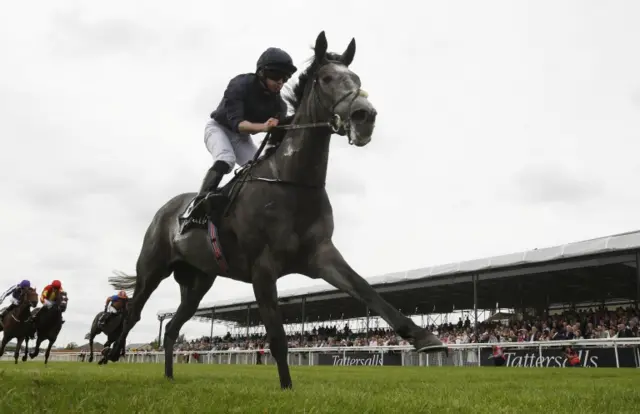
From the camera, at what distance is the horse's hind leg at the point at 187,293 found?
677 centimetres

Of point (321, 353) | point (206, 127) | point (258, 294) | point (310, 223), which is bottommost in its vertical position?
point (321, 353)

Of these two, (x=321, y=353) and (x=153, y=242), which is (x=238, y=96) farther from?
(x=321, y=353)

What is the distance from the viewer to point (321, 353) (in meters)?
23.4

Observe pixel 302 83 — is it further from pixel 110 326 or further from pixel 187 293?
pixel 110 326

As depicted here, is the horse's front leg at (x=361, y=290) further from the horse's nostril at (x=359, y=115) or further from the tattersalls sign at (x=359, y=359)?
the tattersalls sign at (x=359, y=359)

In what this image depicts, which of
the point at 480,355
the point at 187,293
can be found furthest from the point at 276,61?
the point at 480,355

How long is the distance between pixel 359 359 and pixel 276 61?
1780 centimetres

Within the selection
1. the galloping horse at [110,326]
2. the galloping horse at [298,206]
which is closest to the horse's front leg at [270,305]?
the galloping horse at [298,206]

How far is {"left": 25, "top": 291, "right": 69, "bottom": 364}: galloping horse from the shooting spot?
51.8 feet

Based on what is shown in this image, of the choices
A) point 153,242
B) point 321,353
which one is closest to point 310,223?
point 153,242

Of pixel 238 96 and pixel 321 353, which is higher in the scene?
pixel 238 96

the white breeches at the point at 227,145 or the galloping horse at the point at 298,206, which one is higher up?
the white breeches at the point at 227,145

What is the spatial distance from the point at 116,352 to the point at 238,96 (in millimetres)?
3805

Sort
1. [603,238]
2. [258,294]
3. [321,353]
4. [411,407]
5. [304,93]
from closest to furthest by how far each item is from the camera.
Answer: [411,407]
[258,294]
[304,93]
[603,238]
[321,353]
